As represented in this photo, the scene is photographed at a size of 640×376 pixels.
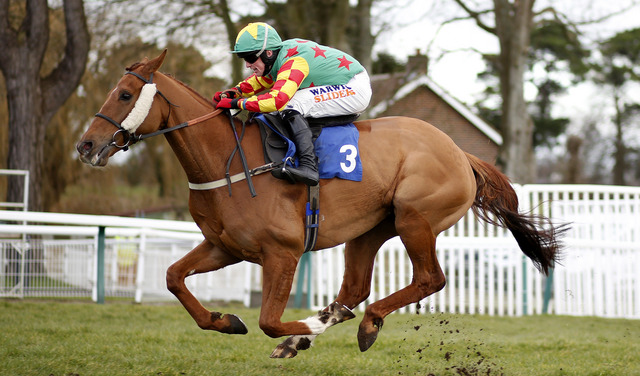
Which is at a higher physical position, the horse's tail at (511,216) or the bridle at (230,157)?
the bridle at (230,157)

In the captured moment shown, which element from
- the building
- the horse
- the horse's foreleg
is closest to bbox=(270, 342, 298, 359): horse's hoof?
the horse

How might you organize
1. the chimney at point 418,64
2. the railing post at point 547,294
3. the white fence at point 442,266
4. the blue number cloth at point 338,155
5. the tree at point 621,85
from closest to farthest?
1. the blue number cloth at point 338,155
2. the white fence at point 442,266
3. the railing post at point 547,294
4. the chimney at point 418,64
5. the tree at point 621,85

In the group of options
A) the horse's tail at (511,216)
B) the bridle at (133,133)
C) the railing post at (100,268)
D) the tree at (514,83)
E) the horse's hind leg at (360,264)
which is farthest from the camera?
the tree at (514,83)

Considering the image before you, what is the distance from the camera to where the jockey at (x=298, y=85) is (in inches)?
174

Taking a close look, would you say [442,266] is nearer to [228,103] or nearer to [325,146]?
[325,146]

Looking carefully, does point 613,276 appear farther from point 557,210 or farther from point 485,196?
point 485,196

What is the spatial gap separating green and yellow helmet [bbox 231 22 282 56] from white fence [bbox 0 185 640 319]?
4.48 metres

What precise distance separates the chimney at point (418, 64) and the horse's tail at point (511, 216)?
848cm

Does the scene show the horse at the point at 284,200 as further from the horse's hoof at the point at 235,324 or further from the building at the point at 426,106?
the building at the point at 426,106

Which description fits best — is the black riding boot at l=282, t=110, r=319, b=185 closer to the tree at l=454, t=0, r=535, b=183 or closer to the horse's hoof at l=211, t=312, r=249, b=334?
the horse's hoof at l=211, t=312, r=249, b=334

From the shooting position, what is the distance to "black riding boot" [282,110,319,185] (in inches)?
173

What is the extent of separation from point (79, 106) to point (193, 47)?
312 cm

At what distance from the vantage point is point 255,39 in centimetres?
447

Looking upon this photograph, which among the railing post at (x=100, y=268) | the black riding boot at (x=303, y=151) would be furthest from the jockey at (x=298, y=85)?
the railing post at (x=100, y=268)
